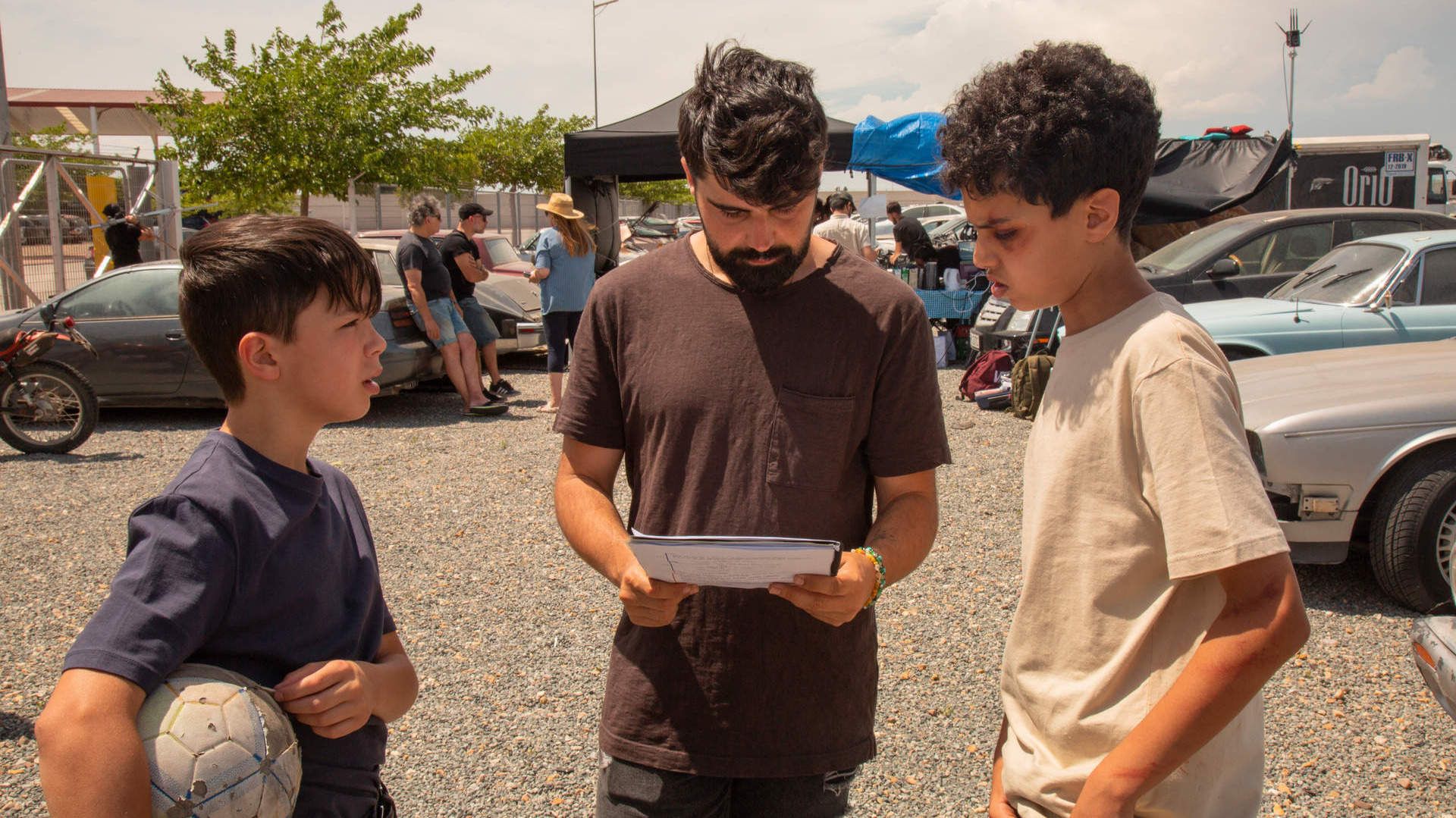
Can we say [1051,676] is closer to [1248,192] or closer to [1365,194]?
[1248,192]

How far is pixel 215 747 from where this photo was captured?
1.36m

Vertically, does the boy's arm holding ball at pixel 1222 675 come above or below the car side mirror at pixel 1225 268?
below

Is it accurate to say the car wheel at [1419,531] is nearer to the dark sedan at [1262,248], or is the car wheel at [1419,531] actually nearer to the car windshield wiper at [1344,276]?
the car windshield wiper at [1344,276]

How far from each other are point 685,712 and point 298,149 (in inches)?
704

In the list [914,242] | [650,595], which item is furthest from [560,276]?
[650,595]

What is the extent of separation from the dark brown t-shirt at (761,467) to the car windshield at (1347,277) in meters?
6.81

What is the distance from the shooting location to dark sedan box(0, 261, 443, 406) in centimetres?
927

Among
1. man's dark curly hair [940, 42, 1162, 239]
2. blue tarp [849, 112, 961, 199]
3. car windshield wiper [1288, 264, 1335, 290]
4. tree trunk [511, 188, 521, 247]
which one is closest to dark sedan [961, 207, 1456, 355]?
car windshield wiper [1288, 264, 1335, 290]

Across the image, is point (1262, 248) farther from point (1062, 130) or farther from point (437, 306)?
point (1062, 130)

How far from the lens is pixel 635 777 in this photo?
1833 millimetres

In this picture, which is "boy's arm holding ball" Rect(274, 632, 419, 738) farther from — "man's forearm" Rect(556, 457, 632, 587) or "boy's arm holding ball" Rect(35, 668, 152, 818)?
"man's forearm" Rect(556, 457, 632, 587)

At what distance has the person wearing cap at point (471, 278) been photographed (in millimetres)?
10148

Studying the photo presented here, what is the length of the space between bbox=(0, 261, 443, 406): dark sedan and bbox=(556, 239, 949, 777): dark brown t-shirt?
785cm

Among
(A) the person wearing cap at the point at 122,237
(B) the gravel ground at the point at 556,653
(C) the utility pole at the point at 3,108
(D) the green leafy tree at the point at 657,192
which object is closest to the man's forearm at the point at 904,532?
(B) the gravel ground at the point at 556,653
